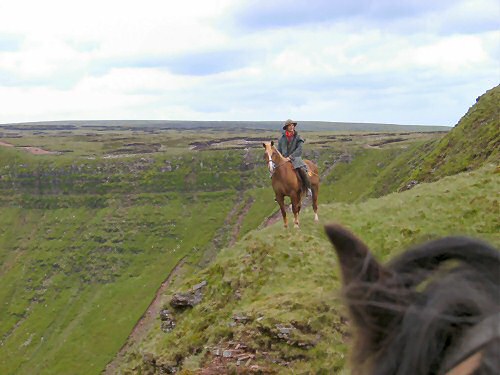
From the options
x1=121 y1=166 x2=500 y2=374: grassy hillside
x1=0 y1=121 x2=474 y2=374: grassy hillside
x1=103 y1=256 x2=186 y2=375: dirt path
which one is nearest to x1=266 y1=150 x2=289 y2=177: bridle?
x1=121 y1=166 x2=500 y2=374: grassy hillside

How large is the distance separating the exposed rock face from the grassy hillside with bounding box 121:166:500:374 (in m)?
0.24

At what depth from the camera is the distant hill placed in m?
32.4

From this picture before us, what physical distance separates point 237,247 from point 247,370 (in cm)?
823

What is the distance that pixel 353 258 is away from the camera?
1.74 m

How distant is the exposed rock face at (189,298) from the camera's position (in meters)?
17.8

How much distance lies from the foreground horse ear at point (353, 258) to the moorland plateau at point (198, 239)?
0.16m

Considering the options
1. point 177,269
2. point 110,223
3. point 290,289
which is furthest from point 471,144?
point 110,223

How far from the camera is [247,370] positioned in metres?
11.6

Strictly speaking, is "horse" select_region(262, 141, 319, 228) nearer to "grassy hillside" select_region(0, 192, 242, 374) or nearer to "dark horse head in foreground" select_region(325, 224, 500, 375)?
"dark horse head in foreground" select_region(325, 224, 500, 375)

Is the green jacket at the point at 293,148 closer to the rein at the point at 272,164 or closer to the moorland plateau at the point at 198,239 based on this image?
the rein at the point at 272,164

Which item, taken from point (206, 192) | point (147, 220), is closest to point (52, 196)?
point (147, 220)

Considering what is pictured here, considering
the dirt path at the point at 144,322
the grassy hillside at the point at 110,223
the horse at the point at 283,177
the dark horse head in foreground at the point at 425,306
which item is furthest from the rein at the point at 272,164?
the grassy hillside at the point at 110,223

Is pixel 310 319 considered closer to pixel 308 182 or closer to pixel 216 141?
pixel 308 182

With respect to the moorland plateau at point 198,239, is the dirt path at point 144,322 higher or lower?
lower
